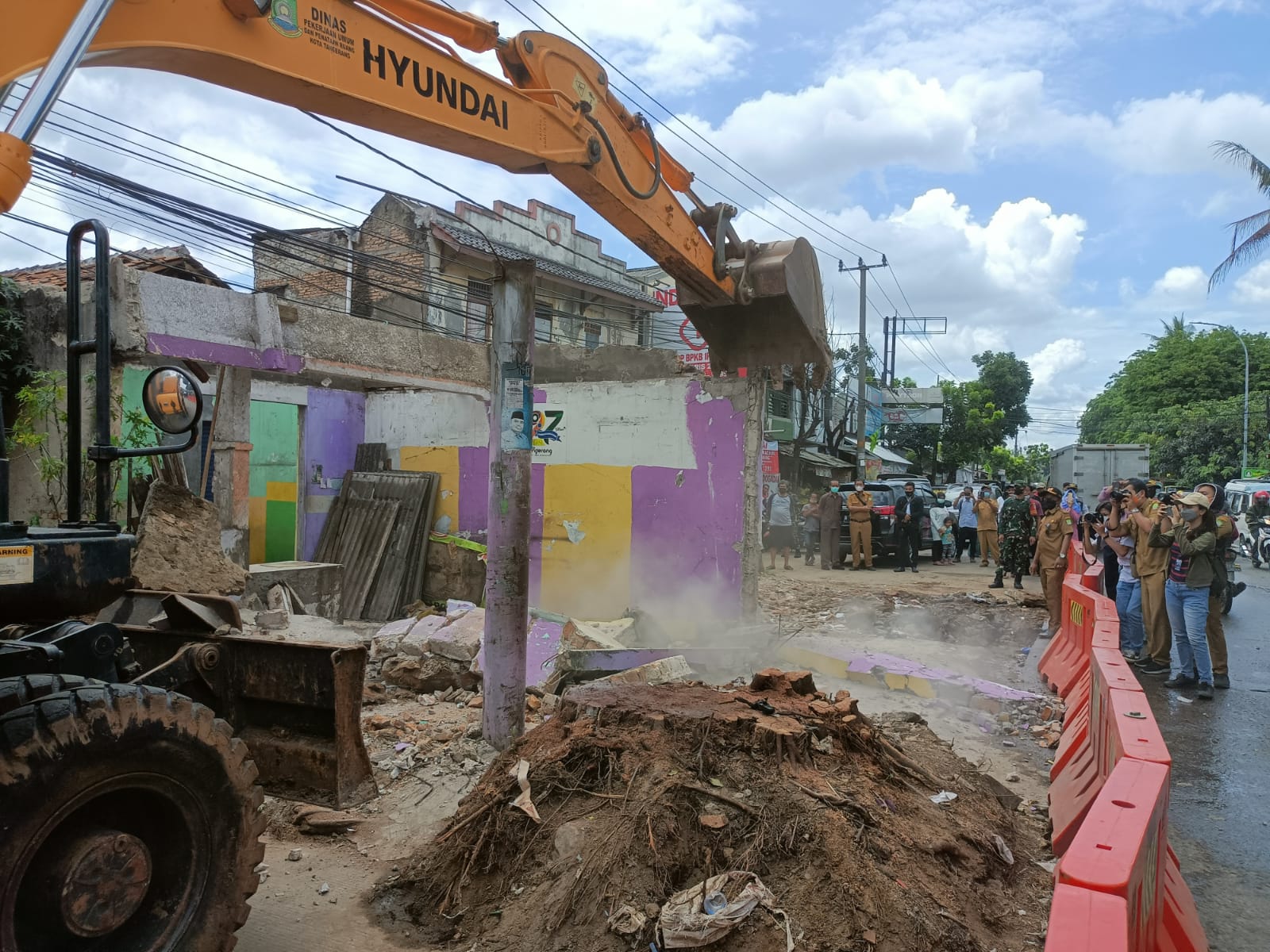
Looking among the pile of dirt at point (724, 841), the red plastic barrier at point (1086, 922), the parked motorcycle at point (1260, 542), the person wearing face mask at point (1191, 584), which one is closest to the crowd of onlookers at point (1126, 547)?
the person wearing face mask at point (1191, 584)

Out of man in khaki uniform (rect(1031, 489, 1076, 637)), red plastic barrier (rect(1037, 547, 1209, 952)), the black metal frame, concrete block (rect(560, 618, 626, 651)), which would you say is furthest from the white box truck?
the black metal frame

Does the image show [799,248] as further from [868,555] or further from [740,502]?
[868,555]

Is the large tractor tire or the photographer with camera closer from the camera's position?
the large tractor tire

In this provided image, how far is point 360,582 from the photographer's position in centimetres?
1211

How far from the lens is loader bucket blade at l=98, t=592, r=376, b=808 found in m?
3.63

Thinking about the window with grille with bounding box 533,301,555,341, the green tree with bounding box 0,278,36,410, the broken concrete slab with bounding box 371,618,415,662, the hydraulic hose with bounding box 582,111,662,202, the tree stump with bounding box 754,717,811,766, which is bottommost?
the broken concrete slab with bounding box 371,618,415,662

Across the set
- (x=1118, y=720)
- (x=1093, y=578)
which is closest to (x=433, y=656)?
(x=1118, y=720)

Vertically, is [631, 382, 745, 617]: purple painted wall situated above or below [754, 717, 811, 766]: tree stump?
above

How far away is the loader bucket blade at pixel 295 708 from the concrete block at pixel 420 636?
4.04m

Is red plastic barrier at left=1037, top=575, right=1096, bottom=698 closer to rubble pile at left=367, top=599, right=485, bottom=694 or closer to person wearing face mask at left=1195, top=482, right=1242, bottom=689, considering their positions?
person wearing face mask at left=1195, top=482, right=1242, bottom=689

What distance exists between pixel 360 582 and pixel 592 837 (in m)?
9.19

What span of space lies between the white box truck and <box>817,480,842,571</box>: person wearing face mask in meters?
16.2

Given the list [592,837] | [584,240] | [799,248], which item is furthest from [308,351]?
[584,240]

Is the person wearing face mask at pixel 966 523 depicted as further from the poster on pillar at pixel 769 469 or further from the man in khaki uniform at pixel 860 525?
the poster on pillar at pixel 769 469
